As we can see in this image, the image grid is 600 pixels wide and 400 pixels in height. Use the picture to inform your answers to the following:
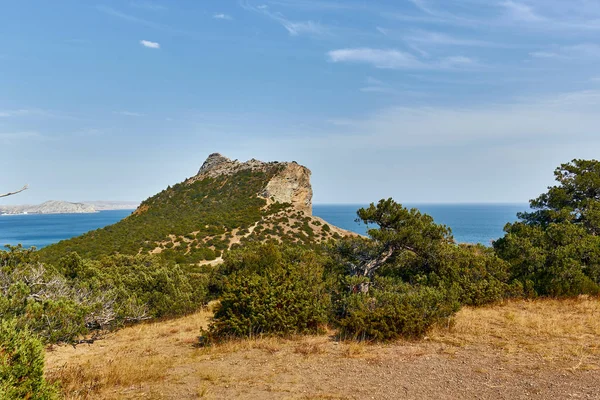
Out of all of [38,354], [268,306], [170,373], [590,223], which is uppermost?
[590,223]

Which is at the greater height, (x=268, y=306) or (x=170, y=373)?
(x=268, y=306)

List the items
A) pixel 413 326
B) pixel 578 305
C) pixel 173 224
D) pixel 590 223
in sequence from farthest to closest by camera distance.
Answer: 1. pixel 173 224
2. pixel 590 223
3. pixel 578 305
4. pixel 413 326

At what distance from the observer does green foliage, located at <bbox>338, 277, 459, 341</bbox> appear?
10258 millimetres

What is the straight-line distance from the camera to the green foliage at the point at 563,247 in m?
14.9

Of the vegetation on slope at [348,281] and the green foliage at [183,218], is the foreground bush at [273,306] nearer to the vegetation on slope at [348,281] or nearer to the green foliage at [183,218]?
the vegetation on slope at [348,281]

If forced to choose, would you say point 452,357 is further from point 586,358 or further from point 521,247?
point 521,247

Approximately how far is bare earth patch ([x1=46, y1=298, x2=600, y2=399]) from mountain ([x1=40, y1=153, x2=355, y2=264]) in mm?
26193

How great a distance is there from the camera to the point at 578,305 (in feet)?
44.0

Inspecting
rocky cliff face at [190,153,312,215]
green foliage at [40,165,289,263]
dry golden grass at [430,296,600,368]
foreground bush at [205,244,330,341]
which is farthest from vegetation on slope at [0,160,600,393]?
rocky cliff face at [190,153,312,215]

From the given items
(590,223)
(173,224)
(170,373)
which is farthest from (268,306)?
(173,224)

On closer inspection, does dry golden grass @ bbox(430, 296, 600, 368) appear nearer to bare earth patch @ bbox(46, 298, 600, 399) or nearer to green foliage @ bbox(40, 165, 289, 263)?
bare earth patch @ bbox(46, 298, 600, 399)

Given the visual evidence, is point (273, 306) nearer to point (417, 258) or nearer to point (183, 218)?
point (417, 258)

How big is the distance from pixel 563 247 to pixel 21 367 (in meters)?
18.6

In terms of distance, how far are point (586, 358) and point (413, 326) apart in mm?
3786
